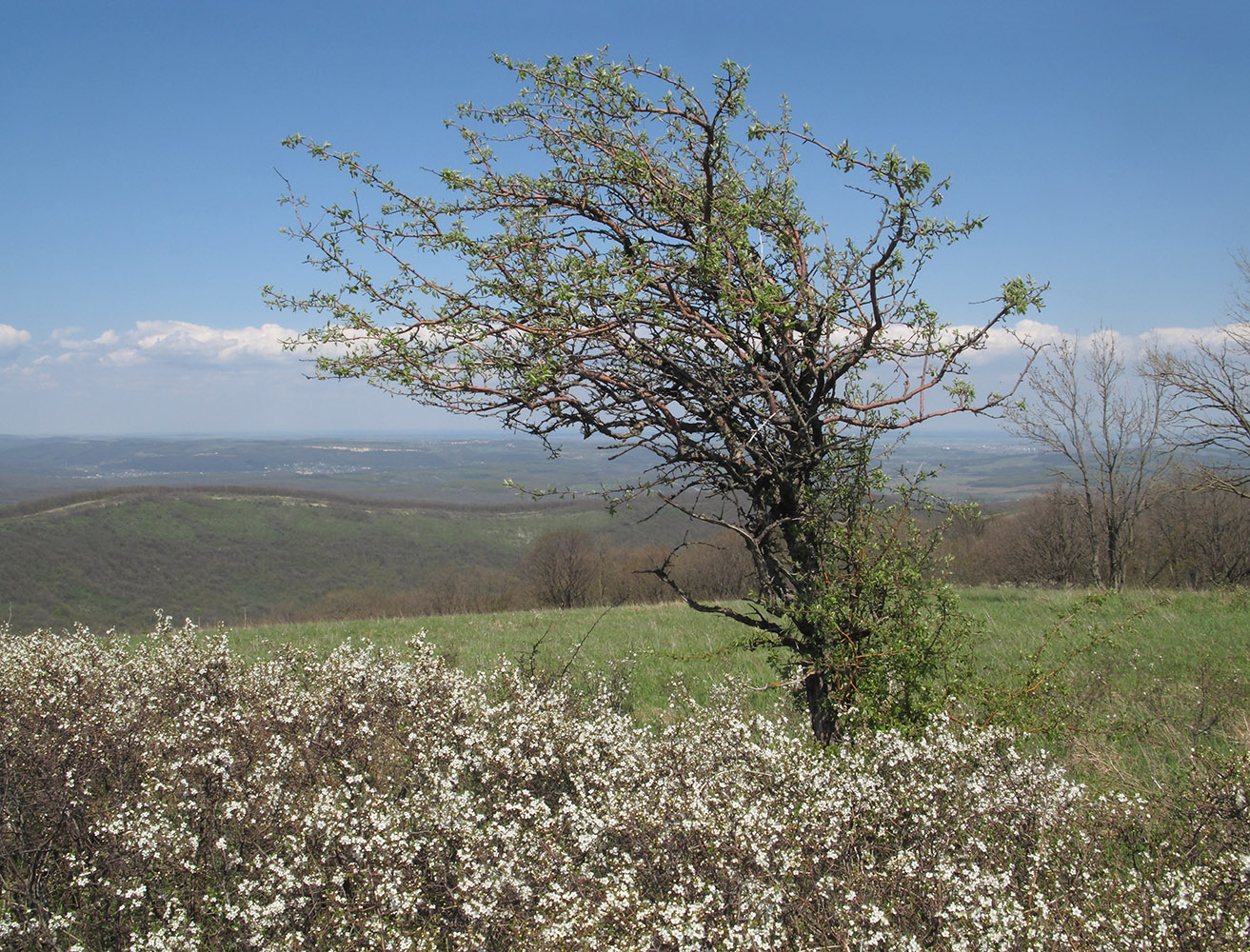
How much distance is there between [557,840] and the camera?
373 cm

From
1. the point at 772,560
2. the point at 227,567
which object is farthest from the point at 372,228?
the point at 227,567

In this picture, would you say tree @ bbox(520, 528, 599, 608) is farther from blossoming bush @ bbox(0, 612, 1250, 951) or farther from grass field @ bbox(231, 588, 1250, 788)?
blossoming bush @ bbox(0, 612, 1250, 951)

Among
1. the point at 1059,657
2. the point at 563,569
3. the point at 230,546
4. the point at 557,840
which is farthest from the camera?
the point at 230,546

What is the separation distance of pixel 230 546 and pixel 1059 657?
105336mm

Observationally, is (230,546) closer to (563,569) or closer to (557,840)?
(563,569)

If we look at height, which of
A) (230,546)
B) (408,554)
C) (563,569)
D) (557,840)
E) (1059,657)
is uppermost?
(557,840)

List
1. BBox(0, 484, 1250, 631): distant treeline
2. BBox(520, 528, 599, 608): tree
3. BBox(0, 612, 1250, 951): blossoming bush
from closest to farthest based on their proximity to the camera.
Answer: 1. BBox(0, 612, 1250, 951): blossoming bush
2. BBox(0, 484, 1250, 631): distant treeline
3. BBox(520, 528, 599, 608): tree

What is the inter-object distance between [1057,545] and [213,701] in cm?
3479

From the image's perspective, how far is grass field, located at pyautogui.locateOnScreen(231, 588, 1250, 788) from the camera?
17.7 ft

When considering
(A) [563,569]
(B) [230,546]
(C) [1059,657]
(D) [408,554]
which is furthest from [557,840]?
(B) [230,546]

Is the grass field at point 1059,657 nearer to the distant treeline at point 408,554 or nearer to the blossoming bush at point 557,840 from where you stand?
the blossoming bush at point 557,840

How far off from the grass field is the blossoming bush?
0.82 meters

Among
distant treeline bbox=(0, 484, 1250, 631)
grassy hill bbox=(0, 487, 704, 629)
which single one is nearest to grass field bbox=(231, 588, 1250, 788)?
distant treeline bbox=(0, 484, 1250, 631)

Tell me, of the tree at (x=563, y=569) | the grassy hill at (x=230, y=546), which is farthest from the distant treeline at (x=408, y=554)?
the grassy hill at (x=230, y=546)
